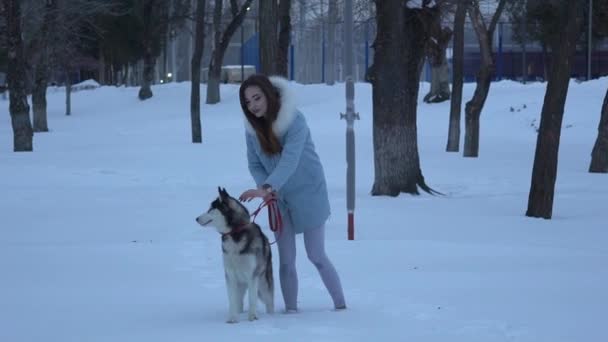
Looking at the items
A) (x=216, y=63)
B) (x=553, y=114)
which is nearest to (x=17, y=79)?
(x=553, y=114)

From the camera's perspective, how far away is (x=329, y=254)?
10609mm

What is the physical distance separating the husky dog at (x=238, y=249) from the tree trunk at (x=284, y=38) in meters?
12.5

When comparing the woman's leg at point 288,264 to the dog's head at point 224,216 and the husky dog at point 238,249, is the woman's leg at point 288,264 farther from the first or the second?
the dog's head at point 224,216

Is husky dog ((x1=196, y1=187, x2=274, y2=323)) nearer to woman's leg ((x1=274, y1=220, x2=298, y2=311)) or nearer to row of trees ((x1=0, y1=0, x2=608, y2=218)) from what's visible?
woman's leg ((x1=274, y1=220, x2=298, y2=311))

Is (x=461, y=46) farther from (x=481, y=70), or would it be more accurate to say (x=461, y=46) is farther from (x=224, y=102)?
(x=224, y=102)

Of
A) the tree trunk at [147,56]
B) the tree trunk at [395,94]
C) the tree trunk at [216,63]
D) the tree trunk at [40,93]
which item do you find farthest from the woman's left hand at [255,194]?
the tree trunk at [147,56]

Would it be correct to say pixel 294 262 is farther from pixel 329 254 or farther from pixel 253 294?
pixel 329 254

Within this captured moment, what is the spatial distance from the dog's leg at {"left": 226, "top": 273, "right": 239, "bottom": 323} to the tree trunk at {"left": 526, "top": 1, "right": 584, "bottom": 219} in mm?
7930

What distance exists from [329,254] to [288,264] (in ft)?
10.7

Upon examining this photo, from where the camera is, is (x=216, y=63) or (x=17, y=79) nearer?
(x=17, y=79)

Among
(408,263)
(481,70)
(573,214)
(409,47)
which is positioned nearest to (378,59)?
(409,47)

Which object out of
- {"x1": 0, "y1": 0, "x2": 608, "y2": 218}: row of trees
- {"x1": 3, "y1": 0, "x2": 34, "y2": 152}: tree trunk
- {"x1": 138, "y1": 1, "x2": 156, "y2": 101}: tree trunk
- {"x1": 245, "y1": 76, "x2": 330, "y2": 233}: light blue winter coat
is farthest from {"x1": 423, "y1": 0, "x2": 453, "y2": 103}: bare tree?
{"x1": 245, "y1": 76, "x2": 330, "y2": 233}: light blue winter coat

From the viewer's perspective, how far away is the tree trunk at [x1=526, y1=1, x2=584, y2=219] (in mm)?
13578

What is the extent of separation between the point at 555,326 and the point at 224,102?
39.3m
